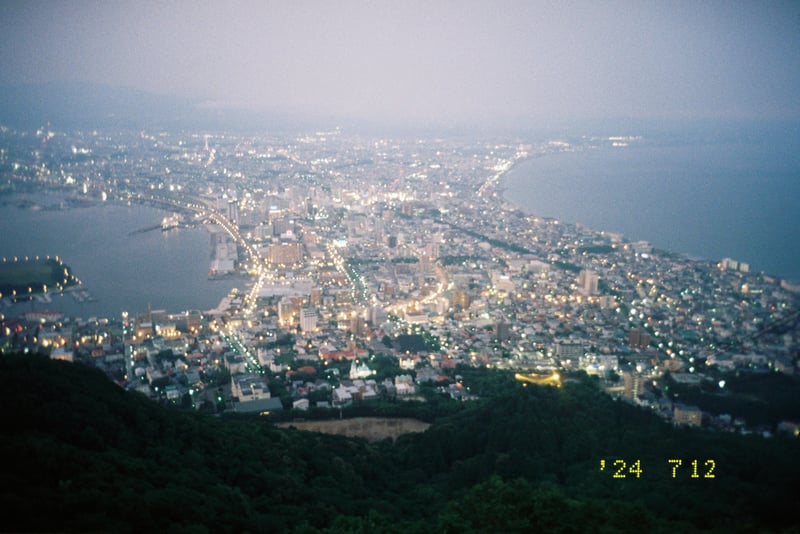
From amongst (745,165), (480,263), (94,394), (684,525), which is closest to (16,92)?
(94,394)

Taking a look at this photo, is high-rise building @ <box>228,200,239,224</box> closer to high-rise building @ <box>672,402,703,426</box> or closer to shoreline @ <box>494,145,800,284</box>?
shoreline @ <box>494,145,800,284</box>

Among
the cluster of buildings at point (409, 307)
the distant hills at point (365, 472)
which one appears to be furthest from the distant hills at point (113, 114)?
the distant hills at point (365, 472)

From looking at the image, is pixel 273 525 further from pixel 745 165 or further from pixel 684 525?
pixel 745 165

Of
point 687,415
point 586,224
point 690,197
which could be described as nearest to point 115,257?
point 687,415

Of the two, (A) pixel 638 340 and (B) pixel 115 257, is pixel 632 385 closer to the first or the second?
(A) pixel 638 340

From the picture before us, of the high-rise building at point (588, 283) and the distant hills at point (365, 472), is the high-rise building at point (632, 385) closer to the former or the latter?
the distant hills at point (365, 472)

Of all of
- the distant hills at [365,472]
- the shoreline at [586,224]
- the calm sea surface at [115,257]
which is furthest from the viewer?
the calm sea surface at [115,257]
